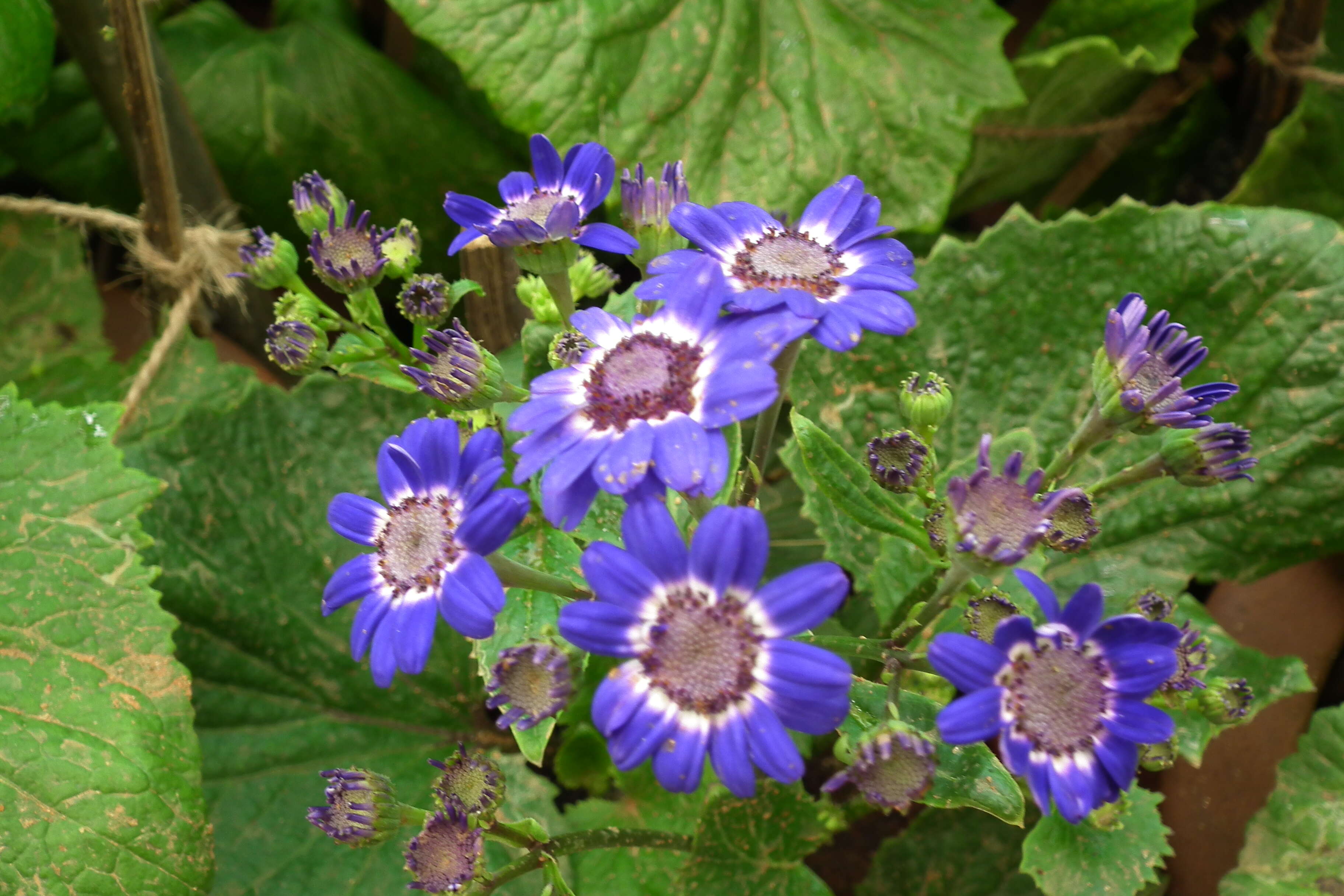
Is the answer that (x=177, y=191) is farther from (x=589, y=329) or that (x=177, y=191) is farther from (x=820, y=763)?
(x=820, y=763)

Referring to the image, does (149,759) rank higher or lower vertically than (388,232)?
lower

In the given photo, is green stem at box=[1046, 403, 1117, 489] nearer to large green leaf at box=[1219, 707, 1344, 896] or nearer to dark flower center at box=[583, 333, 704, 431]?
dark flower center at box=[583, 333, 704, 431]

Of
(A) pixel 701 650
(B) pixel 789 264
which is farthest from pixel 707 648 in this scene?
(B) pixel 789 264

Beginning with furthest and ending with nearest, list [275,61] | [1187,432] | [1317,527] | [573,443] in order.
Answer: [275,61], [1317,527], [1187,432], [573,443]

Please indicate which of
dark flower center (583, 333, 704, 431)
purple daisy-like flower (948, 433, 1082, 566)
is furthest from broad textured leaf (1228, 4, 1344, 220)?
dark flower center (583, 333, 704, 431)

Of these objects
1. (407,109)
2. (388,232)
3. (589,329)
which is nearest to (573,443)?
(589,329)

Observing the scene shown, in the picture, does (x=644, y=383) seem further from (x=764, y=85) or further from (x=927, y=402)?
(x=764, y=85)

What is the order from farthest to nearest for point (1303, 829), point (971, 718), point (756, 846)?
point (1303, 829)
point (756, 846)
point (971, 718)
